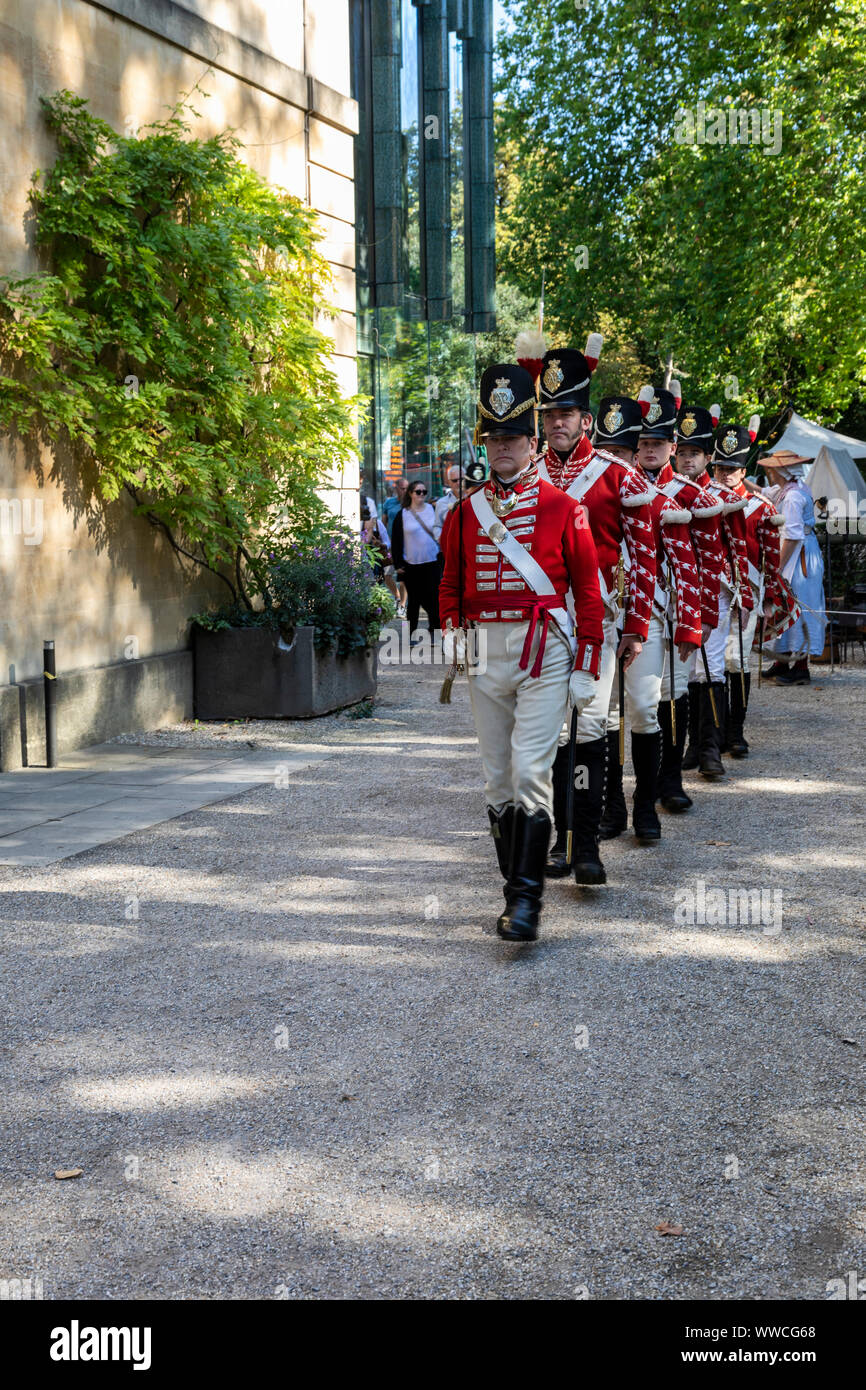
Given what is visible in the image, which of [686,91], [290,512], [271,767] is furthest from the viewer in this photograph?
[686,91]

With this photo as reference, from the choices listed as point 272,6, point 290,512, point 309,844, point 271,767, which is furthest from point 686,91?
point 309,844

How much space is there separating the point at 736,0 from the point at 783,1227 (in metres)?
16.8

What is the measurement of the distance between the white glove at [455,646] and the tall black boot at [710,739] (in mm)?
3672

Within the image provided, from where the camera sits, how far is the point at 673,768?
27.7 ft

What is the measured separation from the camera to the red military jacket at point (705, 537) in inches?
350

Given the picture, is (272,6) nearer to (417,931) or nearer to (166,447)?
(166,447)

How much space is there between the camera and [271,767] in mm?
9859

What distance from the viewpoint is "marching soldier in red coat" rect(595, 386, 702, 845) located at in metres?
7.59

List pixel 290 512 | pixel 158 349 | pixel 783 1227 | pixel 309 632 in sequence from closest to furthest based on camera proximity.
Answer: pixel 783 1227 < pixel 158 349 < pixel 309 632 < pixel 290 512

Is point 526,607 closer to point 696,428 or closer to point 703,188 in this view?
point 696,428

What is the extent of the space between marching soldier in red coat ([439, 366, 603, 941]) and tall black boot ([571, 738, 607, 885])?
0.74 metres

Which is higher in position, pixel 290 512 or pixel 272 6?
pixel 272 6

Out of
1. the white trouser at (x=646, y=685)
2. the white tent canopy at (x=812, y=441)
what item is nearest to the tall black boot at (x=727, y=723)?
the white trouser at (x=646, y=685)

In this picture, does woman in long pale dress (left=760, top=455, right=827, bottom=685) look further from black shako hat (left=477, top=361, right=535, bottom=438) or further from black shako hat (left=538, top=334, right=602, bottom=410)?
black shako hat (left=477, top=361, right=535, bottom=438)
